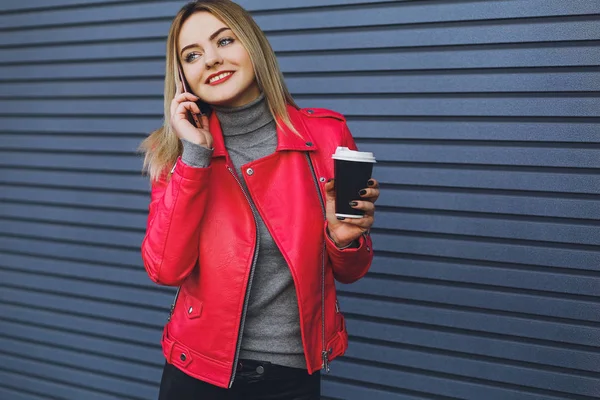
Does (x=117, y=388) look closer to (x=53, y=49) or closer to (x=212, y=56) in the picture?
(x=53, y=49)

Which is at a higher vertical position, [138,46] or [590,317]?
[138,46]

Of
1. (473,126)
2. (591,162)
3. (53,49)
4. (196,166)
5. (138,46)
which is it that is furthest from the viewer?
(53,49)

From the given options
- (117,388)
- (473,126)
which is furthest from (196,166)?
(117,388)

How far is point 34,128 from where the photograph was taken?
472cm

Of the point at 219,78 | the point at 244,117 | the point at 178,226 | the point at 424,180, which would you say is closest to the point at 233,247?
the point at 178,226

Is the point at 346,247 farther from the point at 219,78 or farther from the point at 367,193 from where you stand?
the point at 219,78

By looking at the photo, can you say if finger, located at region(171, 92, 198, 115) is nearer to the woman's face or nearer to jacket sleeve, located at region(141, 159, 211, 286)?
the woman's face

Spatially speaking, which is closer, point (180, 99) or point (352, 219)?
point (352, 219)

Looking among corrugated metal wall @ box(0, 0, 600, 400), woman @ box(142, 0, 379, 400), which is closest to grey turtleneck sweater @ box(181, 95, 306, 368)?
woman @ box(142, 0, 379, 400)

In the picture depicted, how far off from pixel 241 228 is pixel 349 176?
430 millimetres

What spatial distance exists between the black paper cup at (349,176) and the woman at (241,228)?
68mm

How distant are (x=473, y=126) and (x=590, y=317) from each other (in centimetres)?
106

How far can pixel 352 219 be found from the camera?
1949 mm

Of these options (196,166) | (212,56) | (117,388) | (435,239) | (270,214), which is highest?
(212,56)
